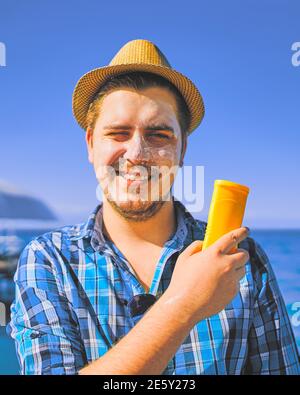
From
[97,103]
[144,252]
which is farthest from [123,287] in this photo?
[97,103]

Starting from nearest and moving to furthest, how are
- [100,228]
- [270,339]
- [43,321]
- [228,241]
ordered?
[228,241] → [43,321] → [270,339] → [100,228]

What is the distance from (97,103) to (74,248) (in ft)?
1.39

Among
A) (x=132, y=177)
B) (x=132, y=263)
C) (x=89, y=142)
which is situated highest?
(x=89, y=142)

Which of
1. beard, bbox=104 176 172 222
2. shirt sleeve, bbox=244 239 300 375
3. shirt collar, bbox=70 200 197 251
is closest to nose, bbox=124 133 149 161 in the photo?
beard, bbox=104 176 172 222

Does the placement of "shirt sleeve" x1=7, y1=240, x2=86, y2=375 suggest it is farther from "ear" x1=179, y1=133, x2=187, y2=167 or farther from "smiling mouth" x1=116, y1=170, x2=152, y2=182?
"ear" x1=179, y1=133, x2=187, y2=167

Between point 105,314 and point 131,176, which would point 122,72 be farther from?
point 105,314

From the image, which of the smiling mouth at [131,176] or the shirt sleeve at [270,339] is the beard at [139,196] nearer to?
the smiling mouth at [131,176]

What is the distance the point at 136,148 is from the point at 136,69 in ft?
0.74

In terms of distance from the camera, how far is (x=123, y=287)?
1216 millimetres

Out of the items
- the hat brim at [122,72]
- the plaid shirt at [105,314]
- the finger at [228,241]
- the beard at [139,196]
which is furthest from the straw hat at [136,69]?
the finger at [228,241]

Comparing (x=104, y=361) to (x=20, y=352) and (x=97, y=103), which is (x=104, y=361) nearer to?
(x=20, y=352)

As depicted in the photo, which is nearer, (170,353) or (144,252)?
(170,353)

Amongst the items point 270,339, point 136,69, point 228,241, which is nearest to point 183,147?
point 136,69

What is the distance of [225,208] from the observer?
0.98 metres
